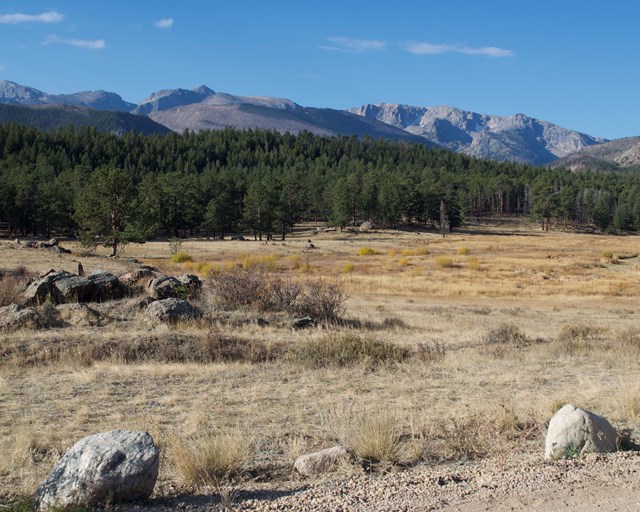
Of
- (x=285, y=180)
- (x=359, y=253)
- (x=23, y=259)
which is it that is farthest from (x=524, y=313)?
(x=285, y=180)

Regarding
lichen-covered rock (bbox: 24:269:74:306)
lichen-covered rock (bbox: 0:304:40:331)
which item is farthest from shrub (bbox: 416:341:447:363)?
lichen-covered rock (bbox: 24:269:74:306)

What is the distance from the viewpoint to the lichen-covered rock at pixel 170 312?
51.8 ft

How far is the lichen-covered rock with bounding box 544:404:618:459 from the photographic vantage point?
6504 mm

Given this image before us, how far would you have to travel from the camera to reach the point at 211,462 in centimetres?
622

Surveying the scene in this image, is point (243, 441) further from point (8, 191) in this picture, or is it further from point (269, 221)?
point (8, 191)

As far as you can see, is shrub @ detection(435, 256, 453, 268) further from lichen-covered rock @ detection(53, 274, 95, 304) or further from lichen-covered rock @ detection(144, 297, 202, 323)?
lichen-covered rock @ detection(144, 297, 202, 323)

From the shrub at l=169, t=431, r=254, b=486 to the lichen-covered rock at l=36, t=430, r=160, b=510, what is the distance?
0.65 m

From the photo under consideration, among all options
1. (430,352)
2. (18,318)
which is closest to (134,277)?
(18,318)

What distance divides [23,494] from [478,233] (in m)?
110

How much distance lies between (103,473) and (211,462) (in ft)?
4.44

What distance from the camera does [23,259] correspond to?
38844 mm

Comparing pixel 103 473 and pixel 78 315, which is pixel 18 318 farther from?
pixel 103 473

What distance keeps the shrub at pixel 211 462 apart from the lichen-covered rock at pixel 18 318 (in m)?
9.74

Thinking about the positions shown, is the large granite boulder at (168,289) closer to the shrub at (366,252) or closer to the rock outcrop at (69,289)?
the rock outcrop at (69,289)
